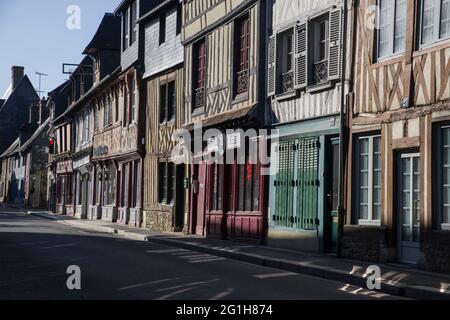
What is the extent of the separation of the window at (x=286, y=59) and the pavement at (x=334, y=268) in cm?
379

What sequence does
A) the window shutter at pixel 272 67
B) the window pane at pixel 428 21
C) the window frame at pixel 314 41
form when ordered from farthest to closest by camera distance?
the window shutter at pixel 272 67
the window frame at pixel 314 41
the window pane at pixel 428 21

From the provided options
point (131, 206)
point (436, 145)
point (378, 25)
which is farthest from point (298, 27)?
point (131, 206)

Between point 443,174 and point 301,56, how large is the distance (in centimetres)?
521

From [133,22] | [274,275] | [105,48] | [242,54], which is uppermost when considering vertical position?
[105,48]

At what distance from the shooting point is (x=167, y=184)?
24188 mm

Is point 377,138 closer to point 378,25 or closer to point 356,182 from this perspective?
point 356,182

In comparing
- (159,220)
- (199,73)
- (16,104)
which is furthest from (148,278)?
(16,104)

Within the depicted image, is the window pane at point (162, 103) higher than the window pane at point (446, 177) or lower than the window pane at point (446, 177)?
higher

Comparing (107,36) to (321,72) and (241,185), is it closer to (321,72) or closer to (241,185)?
(241,185)

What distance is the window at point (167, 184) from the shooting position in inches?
942

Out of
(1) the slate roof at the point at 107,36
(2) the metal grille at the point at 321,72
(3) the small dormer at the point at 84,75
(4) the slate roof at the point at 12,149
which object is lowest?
(2) the metal grille at the point at 321,72

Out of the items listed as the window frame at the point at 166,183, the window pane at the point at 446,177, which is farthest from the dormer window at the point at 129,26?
the window pane at the point at 446,177

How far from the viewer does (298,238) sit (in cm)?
1570

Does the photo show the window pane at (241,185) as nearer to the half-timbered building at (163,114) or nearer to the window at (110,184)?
the half-timbered building at (163,114)
